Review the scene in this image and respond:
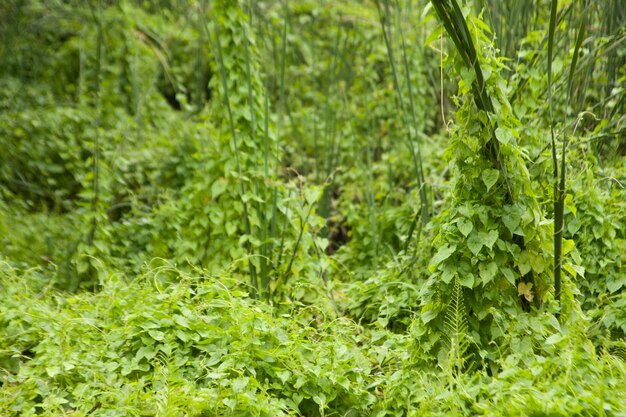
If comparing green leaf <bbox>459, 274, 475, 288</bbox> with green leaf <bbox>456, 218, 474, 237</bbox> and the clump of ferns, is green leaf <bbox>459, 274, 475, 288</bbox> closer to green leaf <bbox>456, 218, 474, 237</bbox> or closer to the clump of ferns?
the clump of ferns

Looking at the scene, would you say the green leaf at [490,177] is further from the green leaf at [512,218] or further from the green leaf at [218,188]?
the green leaf at [218,188]

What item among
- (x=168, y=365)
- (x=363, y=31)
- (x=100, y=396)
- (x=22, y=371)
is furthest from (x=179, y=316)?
(x=363, y=31)

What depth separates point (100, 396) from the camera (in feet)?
7.13

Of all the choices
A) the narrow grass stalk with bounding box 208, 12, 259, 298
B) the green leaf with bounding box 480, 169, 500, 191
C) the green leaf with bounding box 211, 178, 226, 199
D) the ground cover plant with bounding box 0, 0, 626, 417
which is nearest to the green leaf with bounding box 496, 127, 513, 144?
the ground cover plant with bounding box 0, 0, 626, 417

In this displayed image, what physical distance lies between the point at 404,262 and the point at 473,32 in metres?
1.27

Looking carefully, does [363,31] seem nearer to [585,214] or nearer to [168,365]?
[585,214]

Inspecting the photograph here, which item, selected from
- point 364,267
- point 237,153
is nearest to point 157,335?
point 237,153

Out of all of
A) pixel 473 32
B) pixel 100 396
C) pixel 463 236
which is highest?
pixel 473 32

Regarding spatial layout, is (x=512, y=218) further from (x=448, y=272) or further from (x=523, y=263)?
(x=448, y=272)

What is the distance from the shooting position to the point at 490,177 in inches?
84.9

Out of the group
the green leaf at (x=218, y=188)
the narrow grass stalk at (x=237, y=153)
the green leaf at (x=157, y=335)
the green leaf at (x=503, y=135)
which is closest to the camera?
the green leaf at (x=503, y=135)

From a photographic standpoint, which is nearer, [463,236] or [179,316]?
[463,236]

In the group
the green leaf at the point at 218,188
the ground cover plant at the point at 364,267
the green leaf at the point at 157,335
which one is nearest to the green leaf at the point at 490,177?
the ground cover plant at the point at 364,267

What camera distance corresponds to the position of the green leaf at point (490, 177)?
2137mm
